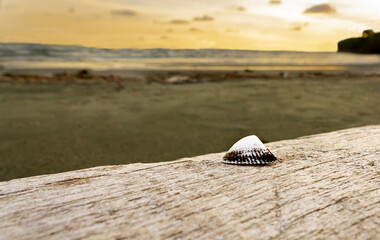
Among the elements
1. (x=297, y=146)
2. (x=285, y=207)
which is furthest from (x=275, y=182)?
(x=297, y=146)

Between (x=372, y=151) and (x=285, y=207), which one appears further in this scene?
(x=372, y=151)

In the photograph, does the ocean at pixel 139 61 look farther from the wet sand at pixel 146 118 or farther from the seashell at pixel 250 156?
the seashell at pixel 250 156

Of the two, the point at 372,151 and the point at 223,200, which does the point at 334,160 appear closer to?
the point at 372,151

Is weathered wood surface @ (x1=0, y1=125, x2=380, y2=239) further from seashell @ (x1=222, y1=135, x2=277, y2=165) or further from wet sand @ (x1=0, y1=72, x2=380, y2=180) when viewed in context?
Result: wet sand @ (x1=0, y1=72, x2=380, y2=180)

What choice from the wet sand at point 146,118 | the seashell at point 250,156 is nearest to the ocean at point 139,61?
the wet sand at point 146,118

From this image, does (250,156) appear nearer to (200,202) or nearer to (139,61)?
(200,202)
